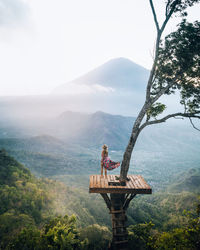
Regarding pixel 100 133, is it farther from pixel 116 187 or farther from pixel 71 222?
pixel 116 187

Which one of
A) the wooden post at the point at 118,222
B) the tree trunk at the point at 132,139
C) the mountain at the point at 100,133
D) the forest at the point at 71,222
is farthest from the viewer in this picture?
the mountain at the point at 100,133

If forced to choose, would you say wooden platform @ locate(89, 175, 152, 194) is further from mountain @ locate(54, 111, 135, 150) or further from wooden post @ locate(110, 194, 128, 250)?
mountain @ locate(54, 111, 135, 150)

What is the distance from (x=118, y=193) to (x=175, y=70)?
602 centimetres

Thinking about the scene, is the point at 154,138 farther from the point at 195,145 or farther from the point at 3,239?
the point at 3,239

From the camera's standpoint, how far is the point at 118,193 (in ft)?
21.5

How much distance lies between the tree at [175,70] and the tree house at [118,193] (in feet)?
1.66

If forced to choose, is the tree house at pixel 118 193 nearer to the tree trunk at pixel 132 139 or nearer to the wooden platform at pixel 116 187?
the wooden platform at pixel 116 187

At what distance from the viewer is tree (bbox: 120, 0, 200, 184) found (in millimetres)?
5992

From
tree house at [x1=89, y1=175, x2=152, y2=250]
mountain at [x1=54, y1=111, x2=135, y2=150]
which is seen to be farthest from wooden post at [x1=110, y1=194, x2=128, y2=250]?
mountain at [x1=54, y1=111, x2=135, y2=150]

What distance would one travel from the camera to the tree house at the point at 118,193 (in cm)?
597

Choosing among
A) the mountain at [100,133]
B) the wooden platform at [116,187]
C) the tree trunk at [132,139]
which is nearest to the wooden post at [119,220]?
the wooden platform at [116,187]

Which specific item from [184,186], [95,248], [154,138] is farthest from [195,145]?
[95,248]

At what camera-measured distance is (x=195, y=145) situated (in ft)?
516

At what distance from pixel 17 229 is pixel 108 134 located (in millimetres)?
159567
